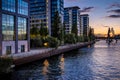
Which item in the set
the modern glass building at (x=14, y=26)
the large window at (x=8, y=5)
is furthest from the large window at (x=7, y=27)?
the large window at (x=8, y=5)

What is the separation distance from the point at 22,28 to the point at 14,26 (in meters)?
5.95

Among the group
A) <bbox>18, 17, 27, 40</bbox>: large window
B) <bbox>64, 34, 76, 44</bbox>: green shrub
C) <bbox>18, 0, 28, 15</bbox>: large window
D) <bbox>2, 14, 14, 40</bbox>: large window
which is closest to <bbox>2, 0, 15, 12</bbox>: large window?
<bbox>2, 14, 14, 40</bbox>: large window

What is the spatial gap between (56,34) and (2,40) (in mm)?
55913

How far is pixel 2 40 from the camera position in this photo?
67.1 meters

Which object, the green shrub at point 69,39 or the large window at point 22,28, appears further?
the green shrub at point 69,39

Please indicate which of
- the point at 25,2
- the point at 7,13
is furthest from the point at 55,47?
the point at 7,13

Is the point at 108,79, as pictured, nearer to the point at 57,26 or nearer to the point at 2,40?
the point at 2,40

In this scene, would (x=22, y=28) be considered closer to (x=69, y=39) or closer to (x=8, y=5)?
(x=8, y=5)

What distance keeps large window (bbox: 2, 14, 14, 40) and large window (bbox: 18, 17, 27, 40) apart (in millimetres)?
4514

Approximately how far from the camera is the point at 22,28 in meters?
80.0

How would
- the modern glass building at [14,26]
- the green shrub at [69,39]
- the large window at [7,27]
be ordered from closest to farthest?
the modern glass building at [14,26], the large window at [7,27], the green shrub at [69,39]

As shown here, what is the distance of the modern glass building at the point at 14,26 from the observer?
222 ft

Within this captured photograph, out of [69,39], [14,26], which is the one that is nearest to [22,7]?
[14,26]

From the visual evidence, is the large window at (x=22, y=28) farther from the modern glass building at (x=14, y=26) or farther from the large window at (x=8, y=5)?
the large window at (x=8, y=5)
